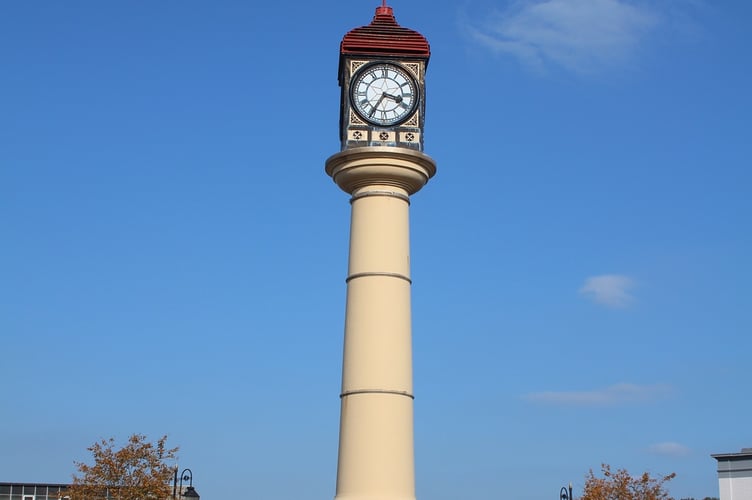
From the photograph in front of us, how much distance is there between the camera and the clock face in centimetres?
3098

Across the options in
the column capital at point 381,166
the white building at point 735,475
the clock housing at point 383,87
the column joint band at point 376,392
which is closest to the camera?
the column joint band at point 376,392

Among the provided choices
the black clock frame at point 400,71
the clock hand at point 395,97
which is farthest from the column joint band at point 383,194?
the clock hand at point 395,97

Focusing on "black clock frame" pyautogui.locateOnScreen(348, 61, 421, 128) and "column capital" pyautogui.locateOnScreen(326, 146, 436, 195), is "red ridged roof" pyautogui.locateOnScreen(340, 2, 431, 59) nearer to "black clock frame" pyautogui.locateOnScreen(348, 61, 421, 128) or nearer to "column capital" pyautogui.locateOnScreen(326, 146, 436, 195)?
"black clock frame" pyautogui.locateOnScreen(348, 61, 421, 128)

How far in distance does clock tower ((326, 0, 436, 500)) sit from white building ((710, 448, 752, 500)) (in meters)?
34.0

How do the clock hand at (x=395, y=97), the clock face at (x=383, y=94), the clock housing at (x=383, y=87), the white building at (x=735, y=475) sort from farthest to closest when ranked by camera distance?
1. the white building at (x=735, y=475)
2. the clock hand at (x=395, y=97)
3. the clock face at (x=383, y=94)
4. the clock housing at (x=383, y=87)

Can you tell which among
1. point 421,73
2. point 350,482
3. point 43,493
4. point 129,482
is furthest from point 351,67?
point 43,493

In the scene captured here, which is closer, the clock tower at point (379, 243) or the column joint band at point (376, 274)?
the clock tower at point (379, 243)

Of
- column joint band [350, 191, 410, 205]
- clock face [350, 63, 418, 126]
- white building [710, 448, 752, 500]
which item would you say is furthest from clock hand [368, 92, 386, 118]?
white building [710, 448, 752, 500]

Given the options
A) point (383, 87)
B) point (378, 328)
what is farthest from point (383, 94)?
point (378, 328)

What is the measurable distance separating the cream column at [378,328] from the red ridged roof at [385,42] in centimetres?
A: 297

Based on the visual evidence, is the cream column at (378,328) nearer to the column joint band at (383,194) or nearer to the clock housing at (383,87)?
the column joint band at (383,194)

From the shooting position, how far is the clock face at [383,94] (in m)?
31.0

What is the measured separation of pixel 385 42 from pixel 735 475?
3628 centimetres

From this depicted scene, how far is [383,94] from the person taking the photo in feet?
102
